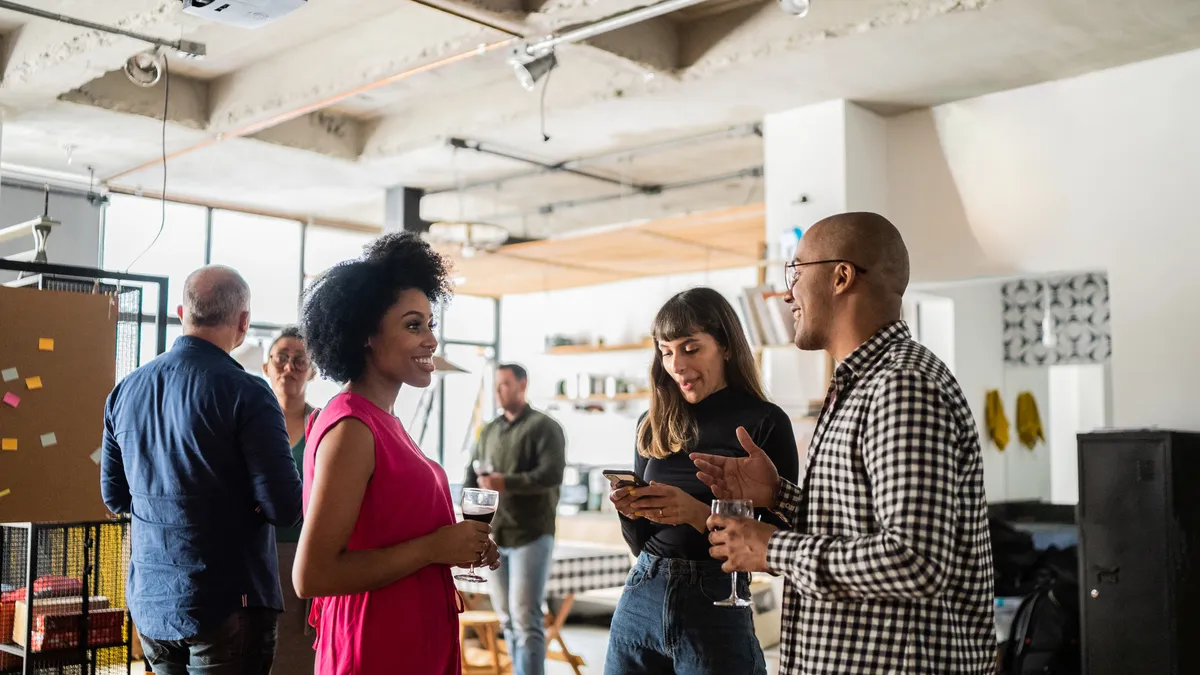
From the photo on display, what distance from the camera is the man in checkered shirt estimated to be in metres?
1.55

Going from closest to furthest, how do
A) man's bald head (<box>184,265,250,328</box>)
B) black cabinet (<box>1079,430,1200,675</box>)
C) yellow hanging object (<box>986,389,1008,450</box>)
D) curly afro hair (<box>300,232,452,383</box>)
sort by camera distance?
1. curly afro hair (<box>300,232,452,383</box>)
2. man's bald head (<box>184,265,250,328</box>)
3. black cabinet (<box>1079,430,1200,675</box>)
4. yellow hanging object (<box>986,389,1008,450</box>)

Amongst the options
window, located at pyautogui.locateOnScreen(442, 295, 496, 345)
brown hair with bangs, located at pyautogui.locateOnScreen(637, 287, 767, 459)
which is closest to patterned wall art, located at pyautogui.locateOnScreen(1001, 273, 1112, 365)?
brown hair with bangs, located at pyautogui.locateOnScreen(637, 287, 767, 459)

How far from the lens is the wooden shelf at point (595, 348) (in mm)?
9016

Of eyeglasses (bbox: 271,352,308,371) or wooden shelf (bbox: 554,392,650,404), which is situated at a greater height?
eyeglasses (bbox: 271,352,308,371)

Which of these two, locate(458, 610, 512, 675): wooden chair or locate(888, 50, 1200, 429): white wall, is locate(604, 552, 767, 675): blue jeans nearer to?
locate(458, 610, 512, 675): wooden chair

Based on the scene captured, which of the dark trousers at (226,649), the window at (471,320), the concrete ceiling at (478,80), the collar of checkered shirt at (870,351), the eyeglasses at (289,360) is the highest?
the concrete ceiling at (478,80)

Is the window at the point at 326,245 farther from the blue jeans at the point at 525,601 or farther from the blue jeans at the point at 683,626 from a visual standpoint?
the blue jeans at the point at 683,626

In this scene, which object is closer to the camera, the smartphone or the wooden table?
the smartphone

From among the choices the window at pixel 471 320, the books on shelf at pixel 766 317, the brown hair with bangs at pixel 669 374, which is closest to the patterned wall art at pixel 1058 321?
the books on shelf at pixel 766 317

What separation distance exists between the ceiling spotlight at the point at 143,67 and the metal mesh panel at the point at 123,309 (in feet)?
4.59

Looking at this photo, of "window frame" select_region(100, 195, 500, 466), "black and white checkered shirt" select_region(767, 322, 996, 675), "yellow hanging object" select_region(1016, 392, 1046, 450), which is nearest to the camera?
"black and white checkered shirt" select_region(767, 322, 996, 675)

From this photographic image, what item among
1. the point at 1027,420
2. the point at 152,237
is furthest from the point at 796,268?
the point at 152,237

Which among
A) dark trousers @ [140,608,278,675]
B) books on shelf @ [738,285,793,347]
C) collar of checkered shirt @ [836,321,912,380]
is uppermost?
books on shelf @ [738,285,793,347]

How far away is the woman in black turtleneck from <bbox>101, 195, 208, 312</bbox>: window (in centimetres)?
623
